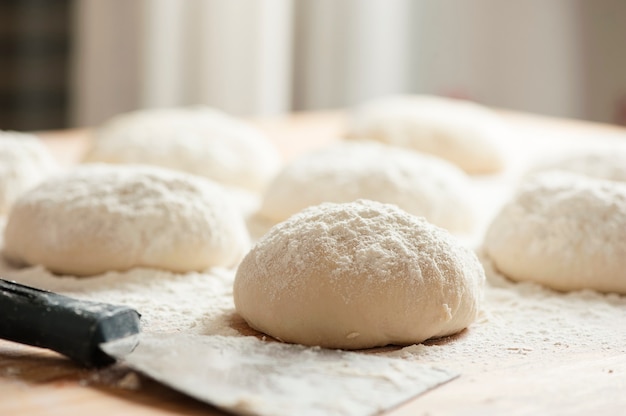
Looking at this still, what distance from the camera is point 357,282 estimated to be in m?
1.14

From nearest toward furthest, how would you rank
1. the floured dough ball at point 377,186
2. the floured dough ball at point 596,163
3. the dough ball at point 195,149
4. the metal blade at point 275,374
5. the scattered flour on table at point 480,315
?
the metal blade at point 275,374
the scattered flour on table at point 480,315
the floured dough ball at point 377,186
the floured dough ball at point 596,163
the dough ball at point 195,149

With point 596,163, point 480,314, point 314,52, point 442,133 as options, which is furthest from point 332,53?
point 480,314

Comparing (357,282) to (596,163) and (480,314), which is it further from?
(596,163)

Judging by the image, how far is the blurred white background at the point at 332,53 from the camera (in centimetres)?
375

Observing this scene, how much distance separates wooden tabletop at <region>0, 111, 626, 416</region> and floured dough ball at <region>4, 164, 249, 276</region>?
0.33 m

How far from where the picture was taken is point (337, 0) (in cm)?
380

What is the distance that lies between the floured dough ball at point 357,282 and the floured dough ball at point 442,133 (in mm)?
1213

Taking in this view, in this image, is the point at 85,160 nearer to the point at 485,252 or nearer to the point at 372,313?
the point at 485,252

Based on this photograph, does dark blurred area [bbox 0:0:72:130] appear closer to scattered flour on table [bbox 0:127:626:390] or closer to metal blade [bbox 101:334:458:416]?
scattered flour on table [bbox 0:127:626:390]

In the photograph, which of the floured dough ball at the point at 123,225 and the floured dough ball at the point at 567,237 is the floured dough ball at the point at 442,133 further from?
the floured dough ball at the point at 123,225

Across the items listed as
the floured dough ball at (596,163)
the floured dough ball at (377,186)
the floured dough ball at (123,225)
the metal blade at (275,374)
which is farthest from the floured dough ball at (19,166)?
the floured dough ball at (596,163)

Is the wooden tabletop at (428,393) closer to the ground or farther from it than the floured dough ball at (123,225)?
closer to the ground

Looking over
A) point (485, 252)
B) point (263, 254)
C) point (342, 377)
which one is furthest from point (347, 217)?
point (485, 252)

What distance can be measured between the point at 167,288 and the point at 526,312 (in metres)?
0.54
